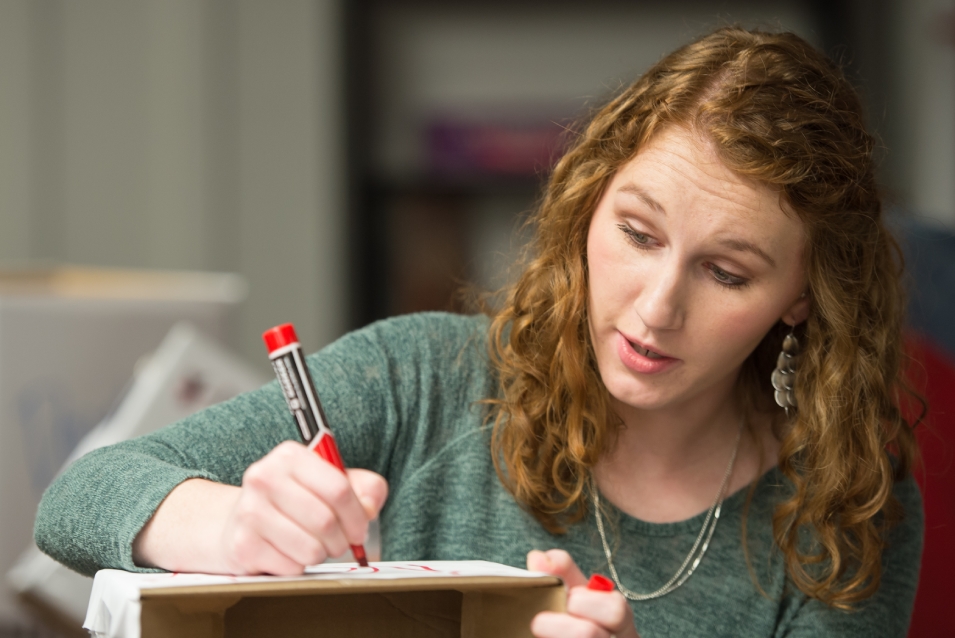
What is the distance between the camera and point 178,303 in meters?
1.60

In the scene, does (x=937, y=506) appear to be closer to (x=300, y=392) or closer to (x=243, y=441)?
(x=243, y=441)

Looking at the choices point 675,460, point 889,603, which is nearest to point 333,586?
point 675,460

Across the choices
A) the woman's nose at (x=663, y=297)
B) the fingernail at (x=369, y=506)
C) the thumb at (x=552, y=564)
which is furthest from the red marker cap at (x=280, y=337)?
the woman's nose at (x=663, y=297)

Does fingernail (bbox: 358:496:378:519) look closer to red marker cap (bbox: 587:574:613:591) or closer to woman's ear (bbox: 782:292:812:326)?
red marker cap (bbox: 587:574:613:591)

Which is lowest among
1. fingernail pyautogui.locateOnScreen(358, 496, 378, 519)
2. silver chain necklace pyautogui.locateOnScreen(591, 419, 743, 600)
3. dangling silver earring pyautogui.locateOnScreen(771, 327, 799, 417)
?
silver chain necklace pyautogui.locateOnScreen(591, 419, 743, 600)

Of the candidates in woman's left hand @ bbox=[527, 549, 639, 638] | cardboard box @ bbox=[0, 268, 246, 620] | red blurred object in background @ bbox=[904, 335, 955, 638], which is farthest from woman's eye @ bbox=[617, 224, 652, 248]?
cardboard box @ bbox=[0, 268, 246, 620]

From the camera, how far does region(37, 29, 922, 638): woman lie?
899 millimetres

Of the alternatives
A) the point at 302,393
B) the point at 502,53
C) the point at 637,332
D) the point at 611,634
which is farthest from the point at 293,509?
the point at 502,53

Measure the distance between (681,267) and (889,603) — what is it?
0.46 metres

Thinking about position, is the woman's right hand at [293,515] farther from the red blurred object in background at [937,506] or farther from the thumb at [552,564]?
the red blurred object in background at [937,506]

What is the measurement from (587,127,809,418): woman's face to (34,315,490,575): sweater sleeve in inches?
8.4

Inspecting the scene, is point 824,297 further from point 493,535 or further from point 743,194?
point 493,535

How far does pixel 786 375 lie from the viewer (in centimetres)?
106

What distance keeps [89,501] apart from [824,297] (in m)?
0.72
